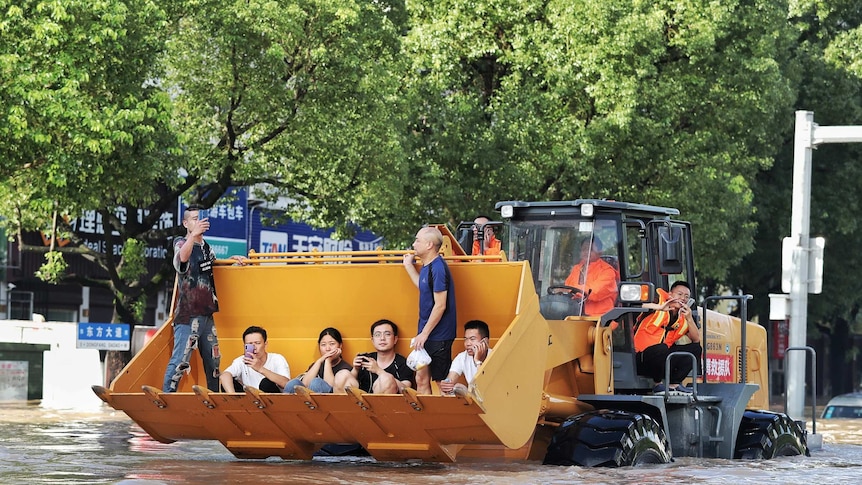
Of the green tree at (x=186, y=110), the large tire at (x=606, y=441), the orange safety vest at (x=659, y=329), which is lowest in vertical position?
the large tire at (x=606, y=441)

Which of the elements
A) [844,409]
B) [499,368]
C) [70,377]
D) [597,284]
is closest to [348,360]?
[499,368]

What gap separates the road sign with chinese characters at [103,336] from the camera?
1109 inches

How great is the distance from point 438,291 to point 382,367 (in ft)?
2.94

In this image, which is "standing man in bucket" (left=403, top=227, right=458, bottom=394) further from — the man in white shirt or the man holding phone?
the man holding phone

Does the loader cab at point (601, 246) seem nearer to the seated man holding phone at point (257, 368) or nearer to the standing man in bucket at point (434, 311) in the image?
the standing man in bucket at point (434, 311)

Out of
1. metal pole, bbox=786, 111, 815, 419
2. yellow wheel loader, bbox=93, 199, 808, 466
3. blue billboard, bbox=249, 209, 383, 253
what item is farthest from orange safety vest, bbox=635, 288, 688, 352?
blue billboard, bbox=249, 209, 383, 253

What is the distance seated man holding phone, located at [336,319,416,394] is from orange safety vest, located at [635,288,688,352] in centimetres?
244

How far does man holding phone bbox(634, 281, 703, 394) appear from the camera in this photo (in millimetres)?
14195

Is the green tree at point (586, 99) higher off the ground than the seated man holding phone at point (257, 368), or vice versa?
the green tree at point (586, 99)

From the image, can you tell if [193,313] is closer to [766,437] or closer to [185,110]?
[766,437]

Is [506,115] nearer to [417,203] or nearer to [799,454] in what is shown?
[417,203]

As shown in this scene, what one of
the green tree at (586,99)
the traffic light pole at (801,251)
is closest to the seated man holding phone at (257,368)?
the traffic light pole at (801,251)

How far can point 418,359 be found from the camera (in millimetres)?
12469

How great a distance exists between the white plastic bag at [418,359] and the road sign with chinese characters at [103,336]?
16736 millimetres
